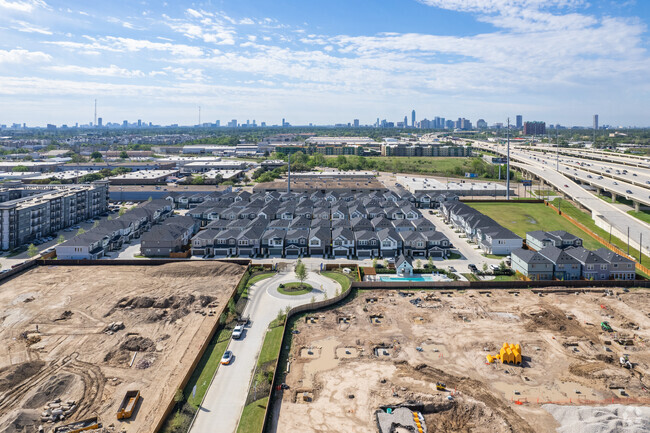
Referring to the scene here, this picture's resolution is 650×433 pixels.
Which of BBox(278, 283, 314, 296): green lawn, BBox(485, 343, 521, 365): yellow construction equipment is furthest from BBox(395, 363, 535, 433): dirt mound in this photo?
BBox(278, 283, 314, 296): green lawn

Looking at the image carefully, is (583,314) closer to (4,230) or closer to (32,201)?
(4,230)

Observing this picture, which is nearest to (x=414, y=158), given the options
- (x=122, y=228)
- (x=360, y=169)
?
(x=360, y=169)

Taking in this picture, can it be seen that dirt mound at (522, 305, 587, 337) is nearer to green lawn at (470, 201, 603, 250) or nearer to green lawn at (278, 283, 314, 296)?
green lawn at (278, 283, 314, 296)

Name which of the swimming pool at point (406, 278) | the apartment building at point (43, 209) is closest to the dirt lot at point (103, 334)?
the apartment building at point (43, 209)

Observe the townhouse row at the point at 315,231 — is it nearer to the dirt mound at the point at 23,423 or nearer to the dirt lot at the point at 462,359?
the dirt lot at the point at 462,359

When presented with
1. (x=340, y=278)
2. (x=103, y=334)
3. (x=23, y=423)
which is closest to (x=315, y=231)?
(x=340, y=278)
